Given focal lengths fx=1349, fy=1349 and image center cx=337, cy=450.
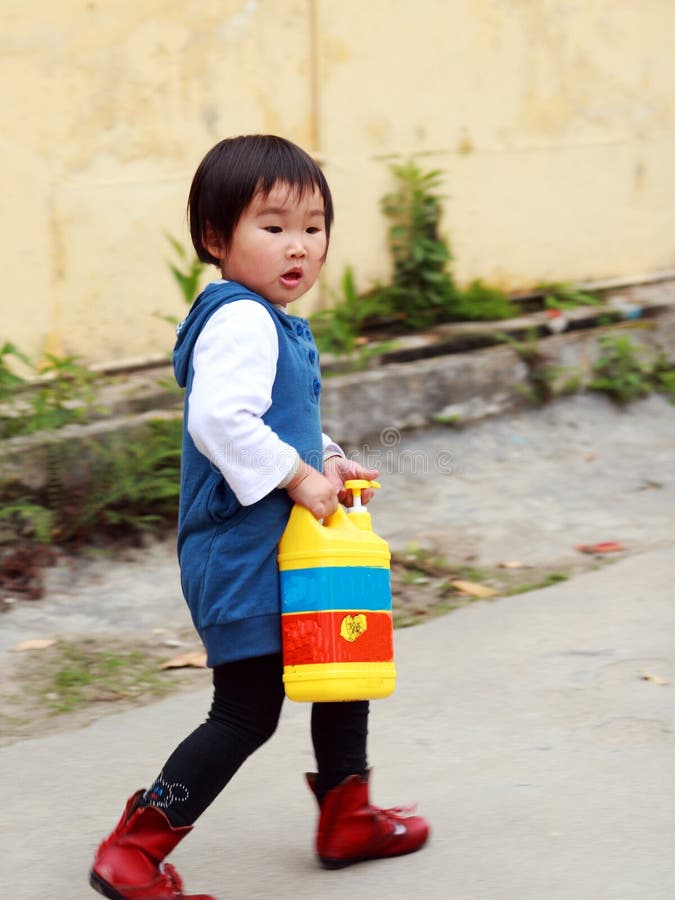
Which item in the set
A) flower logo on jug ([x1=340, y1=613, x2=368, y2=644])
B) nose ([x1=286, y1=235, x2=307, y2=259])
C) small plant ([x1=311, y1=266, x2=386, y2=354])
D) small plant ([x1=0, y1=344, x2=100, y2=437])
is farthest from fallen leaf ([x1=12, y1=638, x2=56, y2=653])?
small plant ([x1=311, y1=266, x2=386, y2=354])

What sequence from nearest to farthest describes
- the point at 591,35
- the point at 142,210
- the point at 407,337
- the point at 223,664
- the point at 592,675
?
the point at 223,664
the point at 592,675
the point at 142,210
the point at 407,337
the point at 591,35

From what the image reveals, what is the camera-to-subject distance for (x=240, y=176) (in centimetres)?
247

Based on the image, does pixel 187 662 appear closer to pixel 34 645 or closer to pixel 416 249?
pixel 34 645

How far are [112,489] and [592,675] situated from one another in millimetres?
1670

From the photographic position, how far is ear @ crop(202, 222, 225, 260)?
2.54 meters

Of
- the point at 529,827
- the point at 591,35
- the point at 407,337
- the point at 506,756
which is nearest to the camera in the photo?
the point at 529,827

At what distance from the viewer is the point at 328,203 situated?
259 centimetres

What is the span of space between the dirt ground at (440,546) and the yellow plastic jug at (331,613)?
3.77 ft

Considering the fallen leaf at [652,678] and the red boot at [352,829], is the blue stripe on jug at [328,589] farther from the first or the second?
the fallen leaf at [652,678]

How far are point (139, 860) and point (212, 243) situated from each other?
1.15m

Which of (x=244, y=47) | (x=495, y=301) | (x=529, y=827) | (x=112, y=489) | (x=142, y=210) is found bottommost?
(x=529, y=827)

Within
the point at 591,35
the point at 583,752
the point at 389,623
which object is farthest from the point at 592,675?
the point at 591,35

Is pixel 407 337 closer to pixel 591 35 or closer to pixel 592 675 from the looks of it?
pixel 591 35

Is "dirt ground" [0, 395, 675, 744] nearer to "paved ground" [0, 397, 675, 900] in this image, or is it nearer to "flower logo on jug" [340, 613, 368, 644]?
"paved ground" [0, 397, 675, 900]
